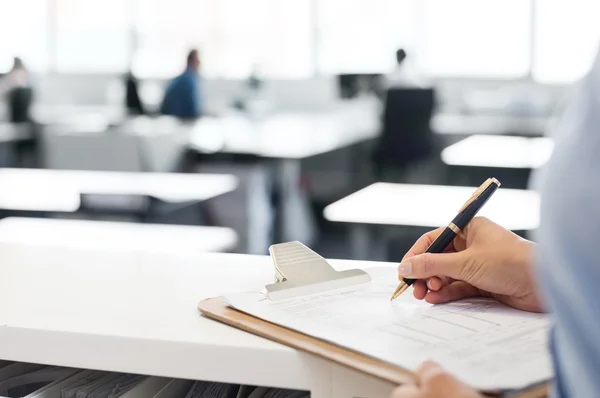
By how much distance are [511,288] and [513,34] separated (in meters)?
5.28

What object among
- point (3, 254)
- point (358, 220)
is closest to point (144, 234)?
point (358, 220)

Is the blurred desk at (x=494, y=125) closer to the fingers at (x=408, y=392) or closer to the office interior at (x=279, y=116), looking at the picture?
the office interior at (x=279, y=116)

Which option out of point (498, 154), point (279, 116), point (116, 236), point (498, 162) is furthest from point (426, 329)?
point (279, 116)

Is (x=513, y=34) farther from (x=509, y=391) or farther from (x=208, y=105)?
(x=509, y=391)

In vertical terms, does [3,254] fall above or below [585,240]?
below

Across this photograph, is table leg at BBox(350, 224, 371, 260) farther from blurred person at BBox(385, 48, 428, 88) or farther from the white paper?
the white paper

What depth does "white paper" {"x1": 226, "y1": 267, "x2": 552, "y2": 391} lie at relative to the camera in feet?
2.10

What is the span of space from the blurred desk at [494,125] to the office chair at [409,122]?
193 millimetres

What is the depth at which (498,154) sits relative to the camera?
3820 mm

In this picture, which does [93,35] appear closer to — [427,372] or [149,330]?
[149,330]

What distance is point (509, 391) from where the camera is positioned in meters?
0.61

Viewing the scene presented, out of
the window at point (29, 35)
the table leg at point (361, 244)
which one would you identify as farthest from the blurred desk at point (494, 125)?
the window at point (29, 35)

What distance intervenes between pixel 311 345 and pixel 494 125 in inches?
185

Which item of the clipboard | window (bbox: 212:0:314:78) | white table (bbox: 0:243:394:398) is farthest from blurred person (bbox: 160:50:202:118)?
the clipboard
